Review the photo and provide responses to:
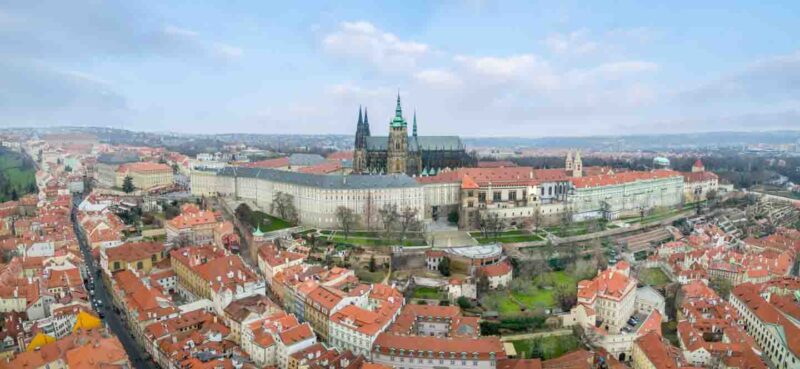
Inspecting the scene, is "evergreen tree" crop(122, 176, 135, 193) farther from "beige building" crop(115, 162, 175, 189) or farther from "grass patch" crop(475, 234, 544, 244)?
"grass patch" crop(475, 234, 544, 244)

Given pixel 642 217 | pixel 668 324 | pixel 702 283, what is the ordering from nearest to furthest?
pixel 668 324 < pixel 702 283 < pixel 642 217

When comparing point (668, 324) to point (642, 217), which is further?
point (642, 217)

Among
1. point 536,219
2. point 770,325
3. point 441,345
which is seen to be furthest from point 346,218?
point 770,325

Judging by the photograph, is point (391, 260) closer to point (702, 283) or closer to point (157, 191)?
point (702, 283)

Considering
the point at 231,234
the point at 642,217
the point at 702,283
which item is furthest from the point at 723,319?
the point at 231,234

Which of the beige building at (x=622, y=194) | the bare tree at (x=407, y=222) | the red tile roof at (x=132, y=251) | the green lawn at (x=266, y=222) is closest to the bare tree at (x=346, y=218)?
the bare tree at (x=407, y=222)

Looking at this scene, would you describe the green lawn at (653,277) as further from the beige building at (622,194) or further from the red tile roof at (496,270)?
the beige building at (622,194)
